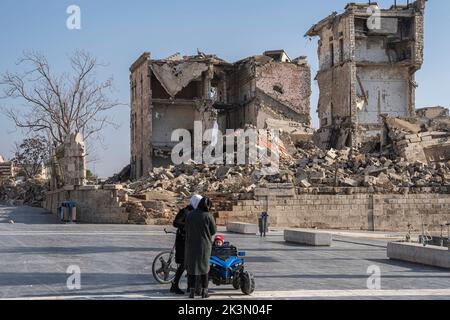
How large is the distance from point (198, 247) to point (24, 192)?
41319 mm

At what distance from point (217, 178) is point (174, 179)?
2.06m

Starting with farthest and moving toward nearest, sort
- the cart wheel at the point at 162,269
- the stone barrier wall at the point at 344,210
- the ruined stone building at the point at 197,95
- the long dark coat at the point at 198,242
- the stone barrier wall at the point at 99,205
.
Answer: the ruined stone building at the point at 197,95, the stone barrier wall at the point at 344,210, the stone barrier wall at the point at 99,205, the cart wheel at the point at 162,269, the long dark coat at the point at 198,242

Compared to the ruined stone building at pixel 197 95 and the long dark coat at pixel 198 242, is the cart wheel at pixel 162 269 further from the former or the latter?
the ruined stone building at pixel 197 95

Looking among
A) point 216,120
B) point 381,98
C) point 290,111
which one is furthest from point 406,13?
point 216,120

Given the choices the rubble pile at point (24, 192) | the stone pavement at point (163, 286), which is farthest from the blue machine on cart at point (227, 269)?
the rubble pile at point (24, 192)

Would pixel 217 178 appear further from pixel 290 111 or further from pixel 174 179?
pixel 290 111

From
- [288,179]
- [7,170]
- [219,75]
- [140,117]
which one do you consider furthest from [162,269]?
[7,170]

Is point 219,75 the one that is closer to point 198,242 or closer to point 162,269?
point 162,269

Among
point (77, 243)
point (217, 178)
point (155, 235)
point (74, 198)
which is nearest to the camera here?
point (77, 243)

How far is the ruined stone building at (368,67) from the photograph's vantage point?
4584 centimetres

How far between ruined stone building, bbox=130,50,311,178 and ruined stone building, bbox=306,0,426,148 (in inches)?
89.4

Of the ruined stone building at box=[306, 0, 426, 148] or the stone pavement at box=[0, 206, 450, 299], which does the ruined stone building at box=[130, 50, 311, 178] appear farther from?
the stone pavement at box=[0, 206, 450, 299]

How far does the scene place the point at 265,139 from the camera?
35906 mm
